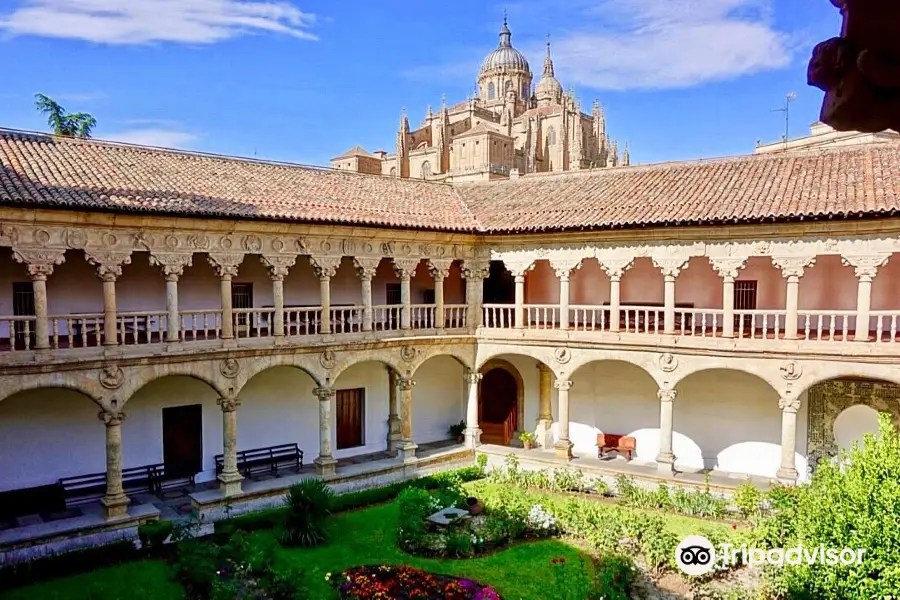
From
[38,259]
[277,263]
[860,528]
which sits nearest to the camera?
[860,528]

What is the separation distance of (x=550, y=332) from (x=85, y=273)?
12.8 meters

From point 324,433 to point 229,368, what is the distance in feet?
11.2

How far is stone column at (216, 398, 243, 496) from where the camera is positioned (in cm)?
1658

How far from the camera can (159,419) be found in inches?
697

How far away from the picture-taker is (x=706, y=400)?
19.5m

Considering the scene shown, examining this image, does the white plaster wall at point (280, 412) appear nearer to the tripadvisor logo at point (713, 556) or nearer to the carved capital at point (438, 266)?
the carved capital at point (438, 266)

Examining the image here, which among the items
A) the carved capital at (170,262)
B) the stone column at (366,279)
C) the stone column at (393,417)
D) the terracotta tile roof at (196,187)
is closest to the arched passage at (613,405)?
the stone column at (393,417)

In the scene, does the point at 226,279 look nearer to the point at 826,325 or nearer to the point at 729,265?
the point at 729,265

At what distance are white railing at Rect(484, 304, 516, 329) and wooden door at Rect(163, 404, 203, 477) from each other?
9034mm

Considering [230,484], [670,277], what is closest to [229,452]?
[230,484]

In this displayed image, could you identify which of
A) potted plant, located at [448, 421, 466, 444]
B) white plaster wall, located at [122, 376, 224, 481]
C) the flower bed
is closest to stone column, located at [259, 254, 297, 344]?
white plaster wall, located at [122, 376, 224, 481]

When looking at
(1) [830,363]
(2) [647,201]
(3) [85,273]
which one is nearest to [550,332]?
(2) [647,201]

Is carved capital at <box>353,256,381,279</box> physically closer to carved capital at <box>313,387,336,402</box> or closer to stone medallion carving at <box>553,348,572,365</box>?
carved capital at <box>313,387,336,402</box>

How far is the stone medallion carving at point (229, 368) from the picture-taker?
54.2 feet
